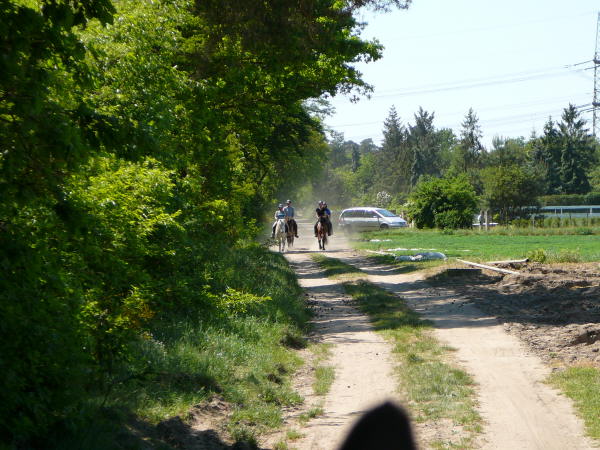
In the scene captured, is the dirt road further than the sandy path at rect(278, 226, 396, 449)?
No

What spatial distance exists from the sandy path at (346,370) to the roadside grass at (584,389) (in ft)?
6.35

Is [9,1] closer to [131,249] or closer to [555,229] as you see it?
[131,249]

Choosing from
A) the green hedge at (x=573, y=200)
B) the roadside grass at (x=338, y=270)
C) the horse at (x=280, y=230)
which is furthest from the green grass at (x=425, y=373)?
the green hedge at (x=573, y=200)

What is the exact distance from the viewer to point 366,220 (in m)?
58.2

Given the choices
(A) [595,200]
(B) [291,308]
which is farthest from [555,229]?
(B) [291,308]

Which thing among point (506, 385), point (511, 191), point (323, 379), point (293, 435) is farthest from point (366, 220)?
A: point (293, 435)

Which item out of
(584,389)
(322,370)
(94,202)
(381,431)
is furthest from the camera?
(322,370)

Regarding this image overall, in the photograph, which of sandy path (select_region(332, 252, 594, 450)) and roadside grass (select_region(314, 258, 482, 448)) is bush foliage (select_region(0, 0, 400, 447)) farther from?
sandy path (select_region(332, 252, 594, 450))

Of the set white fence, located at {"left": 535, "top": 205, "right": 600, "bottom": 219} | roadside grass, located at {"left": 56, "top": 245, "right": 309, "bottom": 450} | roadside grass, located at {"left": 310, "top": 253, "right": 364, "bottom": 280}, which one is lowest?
roadside grass, located at {"left": 310, "top": 253, "right": 364, "bottom": 280}

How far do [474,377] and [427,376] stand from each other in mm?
612

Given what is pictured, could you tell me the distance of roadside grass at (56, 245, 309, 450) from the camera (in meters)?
6.49

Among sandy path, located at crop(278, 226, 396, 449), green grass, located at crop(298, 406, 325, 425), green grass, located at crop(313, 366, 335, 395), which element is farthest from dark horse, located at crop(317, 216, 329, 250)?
green grass, located at crop(298, 406, 325, 425)

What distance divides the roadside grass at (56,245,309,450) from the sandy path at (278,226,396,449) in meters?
0.50

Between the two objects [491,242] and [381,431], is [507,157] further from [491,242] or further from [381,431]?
[381,431]
